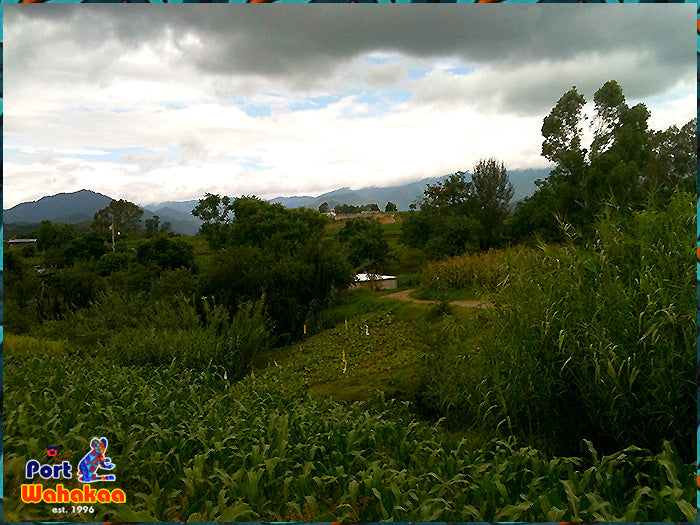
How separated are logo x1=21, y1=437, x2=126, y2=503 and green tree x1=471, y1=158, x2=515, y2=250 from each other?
8570 millimetres

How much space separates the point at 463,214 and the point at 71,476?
970cm

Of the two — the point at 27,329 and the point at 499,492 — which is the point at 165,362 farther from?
the point at 499,492

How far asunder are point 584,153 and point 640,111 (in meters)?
1.55

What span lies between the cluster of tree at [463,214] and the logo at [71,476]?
8.00m

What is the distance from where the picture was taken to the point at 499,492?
190 cm

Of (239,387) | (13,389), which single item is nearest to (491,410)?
(239,387)

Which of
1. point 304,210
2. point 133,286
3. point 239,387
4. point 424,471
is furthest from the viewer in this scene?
point 304,210

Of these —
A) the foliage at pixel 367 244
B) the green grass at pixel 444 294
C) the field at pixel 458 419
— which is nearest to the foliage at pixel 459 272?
the green grass at pixel 444 294

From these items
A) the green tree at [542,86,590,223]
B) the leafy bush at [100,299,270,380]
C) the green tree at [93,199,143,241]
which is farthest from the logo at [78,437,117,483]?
the green tree at [542,86,590,223]

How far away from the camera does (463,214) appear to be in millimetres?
10508

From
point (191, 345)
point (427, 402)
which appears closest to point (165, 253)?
point (191, 345)

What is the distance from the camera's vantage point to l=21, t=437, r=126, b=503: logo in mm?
1713

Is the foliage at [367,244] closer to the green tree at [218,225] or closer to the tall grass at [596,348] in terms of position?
the green tree at [218,225]

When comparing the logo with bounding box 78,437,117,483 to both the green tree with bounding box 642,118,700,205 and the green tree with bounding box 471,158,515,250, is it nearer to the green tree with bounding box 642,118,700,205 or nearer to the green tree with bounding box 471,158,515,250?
the green tree with bounding box 642,118,700,205
